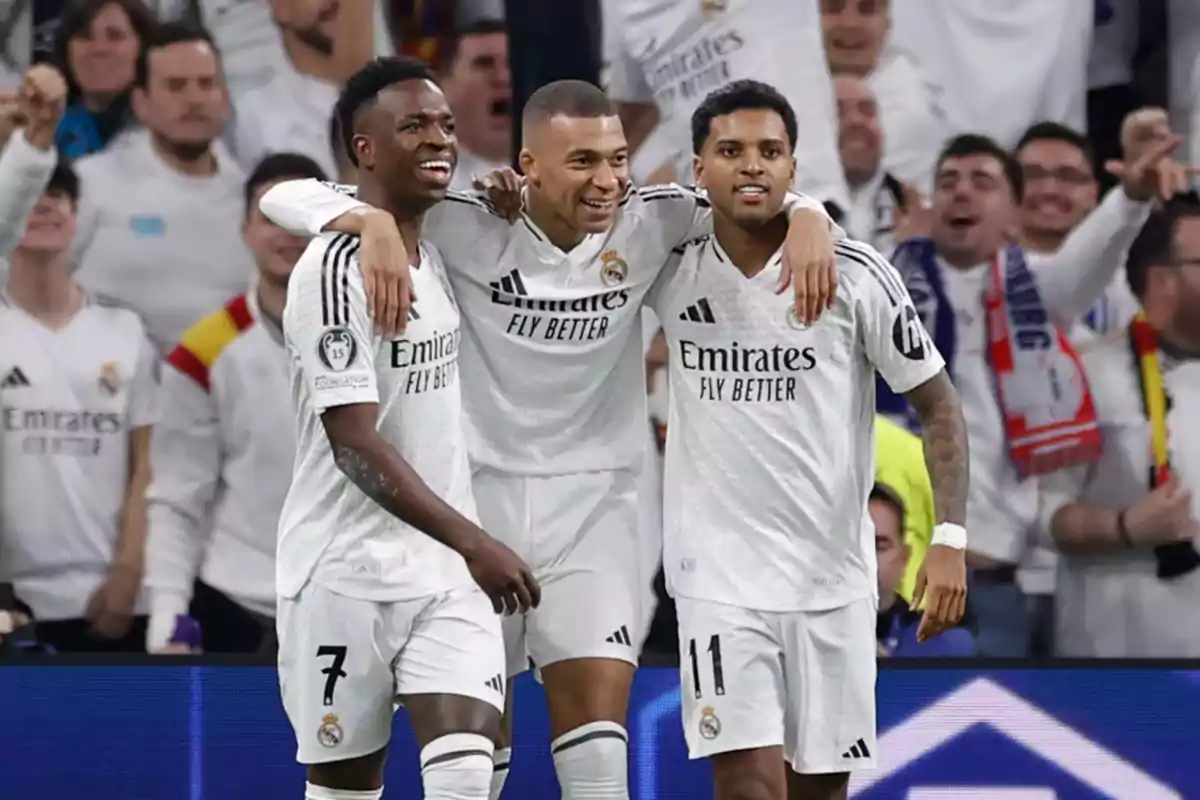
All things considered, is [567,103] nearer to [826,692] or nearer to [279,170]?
[826,692]

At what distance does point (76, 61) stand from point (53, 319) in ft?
2.45

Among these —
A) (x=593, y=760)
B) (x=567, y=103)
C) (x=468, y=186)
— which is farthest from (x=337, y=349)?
(x=468, y=186)

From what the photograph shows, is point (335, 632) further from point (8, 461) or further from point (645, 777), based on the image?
point (8, 461)

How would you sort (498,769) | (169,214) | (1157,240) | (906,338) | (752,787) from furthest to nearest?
1. (169,214)
2. (1157,240)
3. (498,769)
4. (906,338)
5. (752,787)

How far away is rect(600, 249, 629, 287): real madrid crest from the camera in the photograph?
356cm

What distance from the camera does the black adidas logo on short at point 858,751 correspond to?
3494 mm

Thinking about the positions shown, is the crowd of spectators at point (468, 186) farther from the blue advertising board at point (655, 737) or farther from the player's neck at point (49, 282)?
the blue advertising board at point (655, 737)

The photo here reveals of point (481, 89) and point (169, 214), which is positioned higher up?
point (481, 89)

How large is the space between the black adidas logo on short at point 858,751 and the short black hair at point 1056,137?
→ 2185mm

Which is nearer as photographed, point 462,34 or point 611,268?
point 611,268

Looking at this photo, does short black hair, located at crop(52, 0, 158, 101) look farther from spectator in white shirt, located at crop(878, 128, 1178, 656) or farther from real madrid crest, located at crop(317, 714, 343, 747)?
real madrid crest, located at crop(317, 714, 343, 747)

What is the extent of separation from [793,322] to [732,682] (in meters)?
0.71

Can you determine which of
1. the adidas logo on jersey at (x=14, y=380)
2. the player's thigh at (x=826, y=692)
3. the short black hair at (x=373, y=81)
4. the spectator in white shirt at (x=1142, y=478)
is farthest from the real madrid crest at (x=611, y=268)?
the adidas logo on jersey at (x=14, y=380)

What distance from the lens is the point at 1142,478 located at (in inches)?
197
